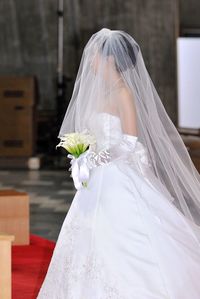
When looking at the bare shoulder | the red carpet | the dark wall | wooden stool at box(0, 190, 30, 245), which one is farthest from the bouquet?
the dark wall

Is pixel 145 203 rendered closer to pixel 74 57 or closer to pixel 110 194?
pixel 110 194

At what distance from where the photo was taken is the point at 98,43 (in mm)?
4660

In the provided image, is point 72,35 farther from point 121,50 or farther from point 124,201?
point 124,201

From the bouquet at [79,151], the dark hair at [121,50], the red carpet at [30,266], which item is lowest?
the red carpet at [30,266]

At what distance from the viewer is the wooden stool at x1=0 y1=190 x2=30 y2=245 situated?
7125 mm

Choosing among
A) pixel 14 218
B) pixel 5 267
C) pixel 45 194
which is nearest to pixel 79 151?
pixel 5 267

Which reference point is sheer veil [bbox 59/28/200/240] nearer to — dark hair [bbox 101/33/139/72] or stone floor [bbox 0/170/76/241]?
dark hair [bbox 101/33/139/72]

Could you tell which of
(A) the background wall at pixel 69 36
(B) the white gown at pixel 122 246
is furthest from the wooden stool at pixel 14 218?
(A) the background wall at pixel 69 36

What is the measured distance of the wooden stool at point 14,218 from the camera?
7.12 meters

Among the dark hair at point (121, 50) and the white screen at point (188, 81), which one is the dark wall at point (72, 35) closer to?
the white screen at point (188, 81)

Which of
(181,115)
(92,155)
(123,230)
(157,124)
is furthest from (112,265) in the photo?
(181,115)

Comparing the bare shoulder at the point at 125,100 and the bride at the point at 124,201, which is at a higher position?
the bare shoulder at the point at 125,100

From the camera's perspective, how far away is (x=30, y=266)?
6234 mm

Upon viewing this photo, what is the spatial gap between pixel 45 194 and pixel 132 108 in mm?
6089
